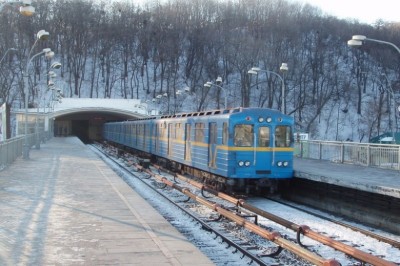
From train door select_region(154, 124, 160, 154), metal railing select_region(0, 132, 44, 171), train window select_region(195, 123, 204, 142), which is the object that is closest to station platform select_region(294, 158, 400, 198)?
train window select_region(195, 123, 204, 142)

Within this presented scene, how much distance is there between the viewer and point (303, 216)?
1423 centimetres

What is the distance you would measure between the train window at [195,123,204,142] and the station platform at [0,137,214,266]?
393 centimetres

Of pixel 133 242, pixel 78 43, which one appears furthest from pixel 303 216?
pixel 78 43

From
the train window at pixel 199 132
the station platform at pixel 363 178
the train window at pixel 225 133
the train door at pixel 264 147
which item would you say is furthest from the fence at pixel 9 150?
the station platform at pixel 363 178

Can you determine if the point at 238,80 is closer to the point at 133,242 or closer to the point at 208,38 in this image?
the point at 208,38

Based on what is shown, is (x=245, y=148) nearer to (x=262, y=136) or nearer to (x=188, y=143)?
(x=262, y=136)

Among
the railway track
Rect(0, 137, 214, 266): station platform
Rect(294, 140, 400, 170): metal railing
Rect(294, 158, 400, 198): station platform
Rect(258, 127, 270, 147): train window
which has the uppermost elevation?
Rect(258, 127, 270, 147): train window

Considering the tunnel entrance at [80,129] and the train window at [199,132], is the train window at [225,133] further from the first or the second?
the tunnel entrance at [80,129]

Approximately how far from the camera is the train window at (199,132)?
62.8 feet

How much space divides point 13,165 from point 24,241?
642 inches

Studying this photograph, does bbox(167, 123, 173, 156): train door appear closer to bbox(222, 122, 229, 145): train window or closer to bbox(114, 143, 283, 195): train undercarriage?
bbox(114, 143, 283, 195): train undercarriage

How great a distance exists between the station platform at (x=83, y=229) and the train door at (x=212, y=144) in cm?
322

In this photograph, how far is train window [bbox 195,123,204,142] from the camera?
19150 millimetres

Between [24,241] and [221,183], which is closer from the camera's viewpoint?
[24,241]
